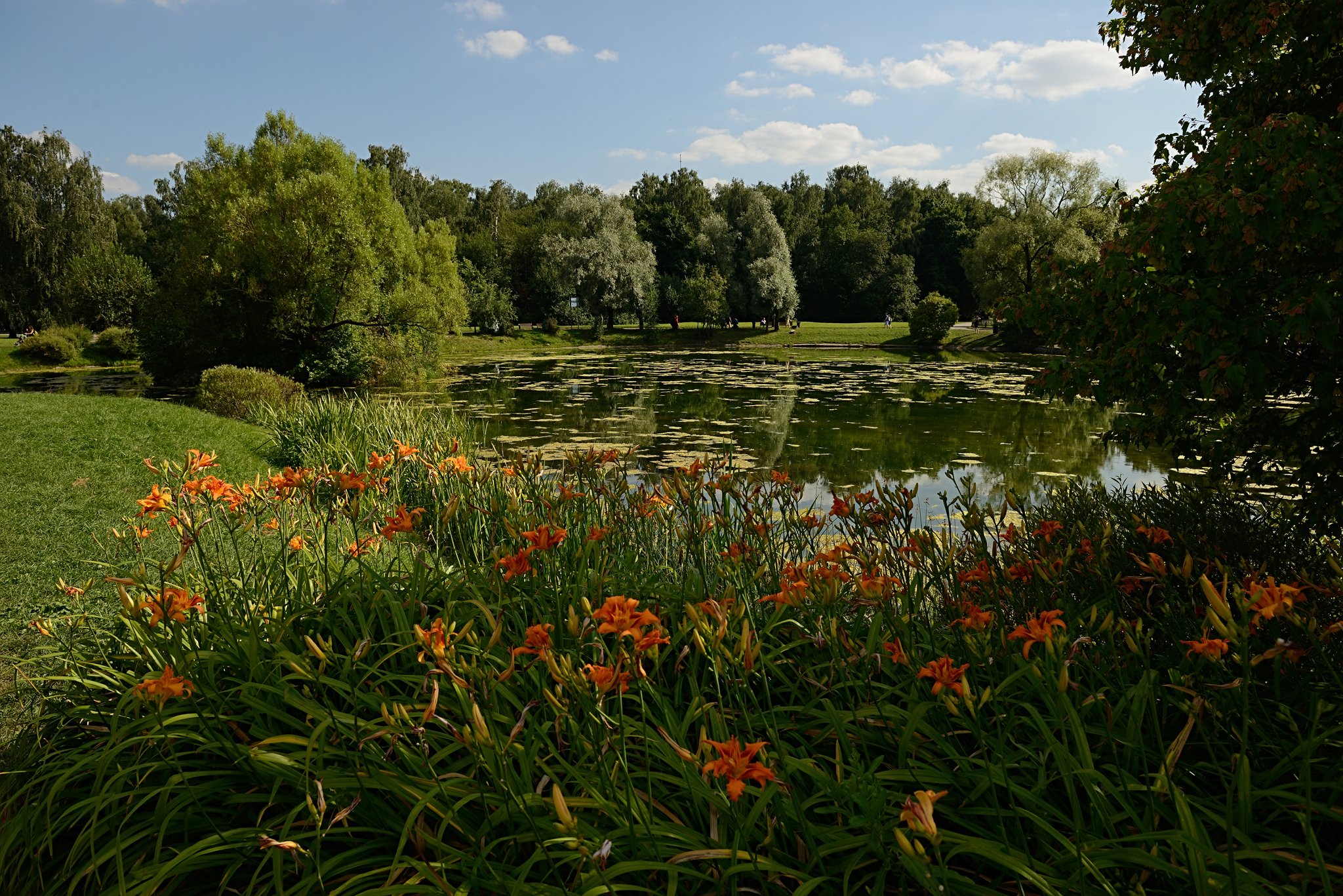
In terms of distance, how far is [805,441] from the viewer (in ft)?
39.3

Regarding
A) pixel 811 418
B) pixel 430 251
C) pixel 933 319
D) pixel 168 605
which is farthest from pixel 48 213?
pixel 168 605

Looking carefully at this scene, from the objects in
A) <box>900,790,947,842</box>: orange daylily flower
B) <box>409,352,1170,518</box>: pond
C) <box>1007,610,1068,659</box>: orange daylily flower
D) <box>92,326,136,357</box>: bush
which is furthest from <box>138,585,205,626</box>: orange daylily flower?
<box>92,326,136,357</box>: bush

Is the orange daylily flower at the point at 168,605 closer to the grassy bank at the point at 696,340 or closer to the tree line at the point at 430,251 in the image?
the tree line at the point at 430,251

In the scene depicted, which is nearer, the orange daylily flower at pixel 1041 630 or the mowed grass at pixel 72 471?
the orange daylily flower at pixel 1041 630

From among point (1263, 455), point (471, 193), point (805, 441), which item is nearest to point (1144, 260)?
point (1263, 455)

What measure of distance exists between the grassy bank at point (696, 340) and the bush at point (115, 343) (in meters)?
12.5

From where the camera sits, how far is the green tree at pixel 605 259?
37.7 m

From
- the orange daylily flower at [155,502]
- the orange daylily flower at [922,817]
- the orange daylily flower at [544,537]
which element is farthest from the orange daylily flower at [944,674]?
the orange daylily flower at [155,502]

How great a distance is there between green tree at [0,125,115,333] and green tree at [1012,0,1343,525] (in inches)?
1598

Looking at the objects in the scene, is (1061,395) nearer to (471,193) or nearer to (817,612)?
(817,612)

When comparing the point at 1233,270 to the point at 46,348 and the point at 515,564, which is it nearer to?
the point at 515,564

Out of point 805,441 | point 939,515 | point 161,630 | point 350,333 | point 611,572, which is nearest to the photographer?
A: point 161,630

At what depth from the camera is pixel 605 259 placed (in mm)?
37625

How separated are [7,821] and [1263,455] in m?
5.36
